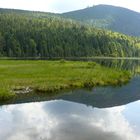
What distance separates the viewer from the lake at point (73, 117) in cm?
3180

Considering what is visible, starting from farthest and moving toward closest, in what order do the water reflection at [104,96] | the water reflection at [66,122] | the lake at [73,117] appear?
the water reflection at [104,96], the lake at [73,117], the water reflection at [66,122]

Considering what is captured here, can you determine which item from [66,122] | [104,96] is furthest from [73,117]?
[104,96]

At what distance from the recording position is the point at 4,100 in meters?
48.3

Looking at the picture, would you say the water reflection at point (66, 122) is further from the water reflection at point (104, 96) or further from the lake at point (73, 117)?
the water reflection at point (104, 96)

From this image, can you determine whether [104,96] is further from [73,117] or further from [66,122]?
[66,122]

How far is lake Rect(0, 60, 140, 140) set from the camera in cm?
3180

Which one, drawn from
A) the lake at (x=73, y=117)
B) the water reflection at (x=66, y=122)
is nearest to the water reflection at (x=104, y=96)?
the lake at (x=73, y=117)

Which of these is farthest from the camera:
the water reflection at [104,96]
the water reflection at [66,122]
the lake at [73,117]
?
the water reflection at [104,96]

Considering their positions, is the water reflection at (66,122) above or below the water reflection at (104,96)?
above

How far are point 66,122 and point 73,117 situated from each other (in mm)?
3065

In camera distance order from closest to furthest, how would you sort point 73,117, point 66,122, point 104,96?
point 66,122
point 73,117
point 104,96

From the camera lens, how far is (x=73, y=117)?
1575 inches

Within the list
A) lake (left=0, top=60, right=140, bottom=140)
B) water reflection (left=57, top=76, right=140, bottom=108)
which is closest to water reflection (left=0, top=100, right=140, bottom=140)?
lake (left=0, top=60, right=140, bottom=140)

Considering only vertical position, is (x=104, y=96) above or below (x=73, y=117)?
below
